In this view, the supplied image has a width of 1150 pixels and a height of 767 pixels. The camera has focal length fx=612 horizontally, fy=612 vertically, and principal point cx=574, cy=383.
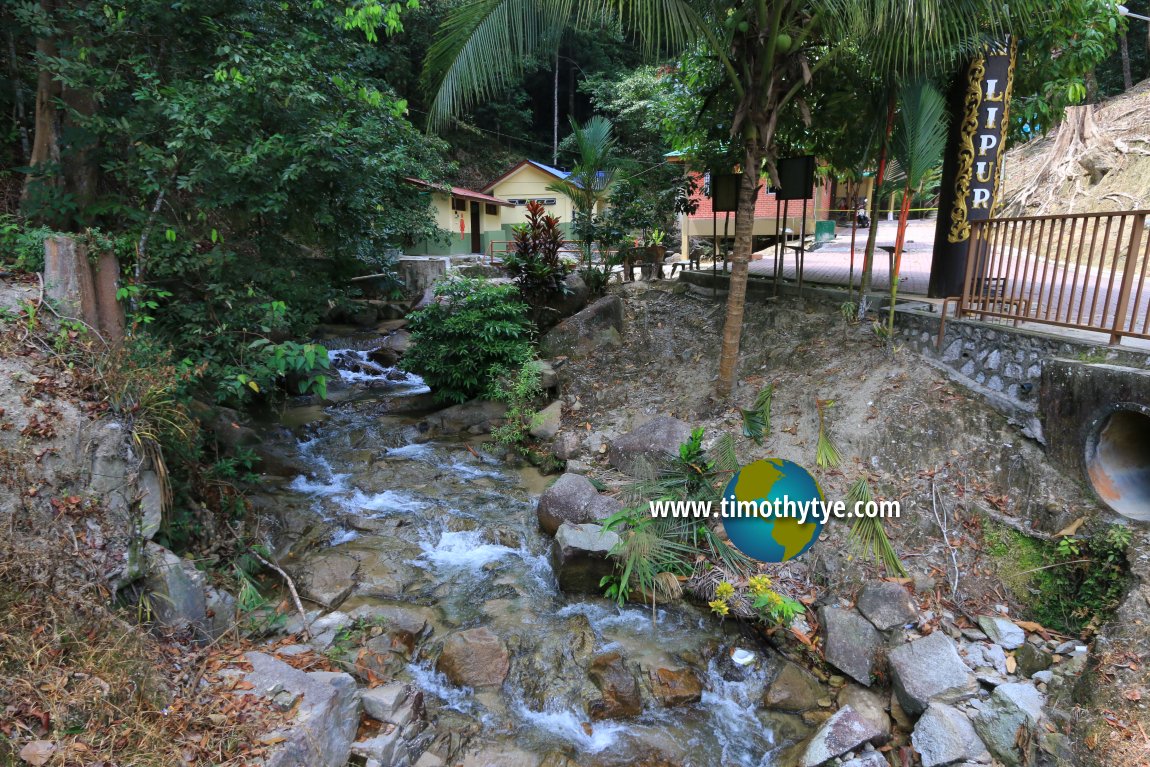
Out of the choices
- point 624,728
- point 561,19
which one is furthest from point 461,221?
point 624,728

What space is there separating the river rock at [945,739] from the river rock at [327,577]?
4745 millimetres

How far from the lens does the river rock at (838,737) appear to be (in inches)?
162

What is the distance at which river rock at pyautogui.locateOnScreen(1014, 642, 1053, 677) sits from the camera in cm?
425

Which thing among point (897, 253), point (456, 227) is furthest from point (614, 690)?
point (456, 227)

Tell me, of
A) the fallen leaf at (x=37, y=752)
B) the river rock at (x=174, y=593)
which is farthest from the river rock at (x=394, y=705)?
the fallen leaf at (x=37, y=752)

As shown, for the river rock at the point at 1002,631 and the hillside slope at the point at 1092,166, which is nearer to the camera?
the river rock at the point at 1002,631

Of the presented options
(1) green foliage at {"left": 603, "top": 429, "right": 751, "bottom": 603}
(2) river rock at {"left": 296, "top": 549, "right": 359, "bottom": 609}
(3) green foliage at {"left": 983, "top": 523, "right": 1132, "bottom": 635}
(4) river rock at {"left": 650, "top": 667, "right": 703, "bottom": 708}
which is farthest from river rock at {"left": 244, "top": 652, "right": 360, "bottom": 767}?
(3) green foliage at {"left": 983, "top": 523, "right": 1132, "bottom": 635}

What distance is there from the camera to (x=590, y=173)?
11656 millimetres

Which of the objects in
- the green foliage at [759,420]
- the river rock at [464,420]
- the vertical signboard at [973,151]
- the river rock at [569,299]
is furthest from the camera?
the river rock at [569,299]

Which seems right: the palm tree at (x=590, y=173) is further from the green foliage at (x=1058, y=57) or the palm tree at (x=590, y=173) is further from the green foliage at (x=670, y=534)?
the green foliage at (x=670, y=534)

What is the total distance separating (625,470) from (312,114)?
4.94 meters

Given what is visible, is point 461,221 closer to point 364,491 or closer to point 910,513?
point 364,491

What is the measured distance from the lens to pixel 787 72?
6812 millimetres
